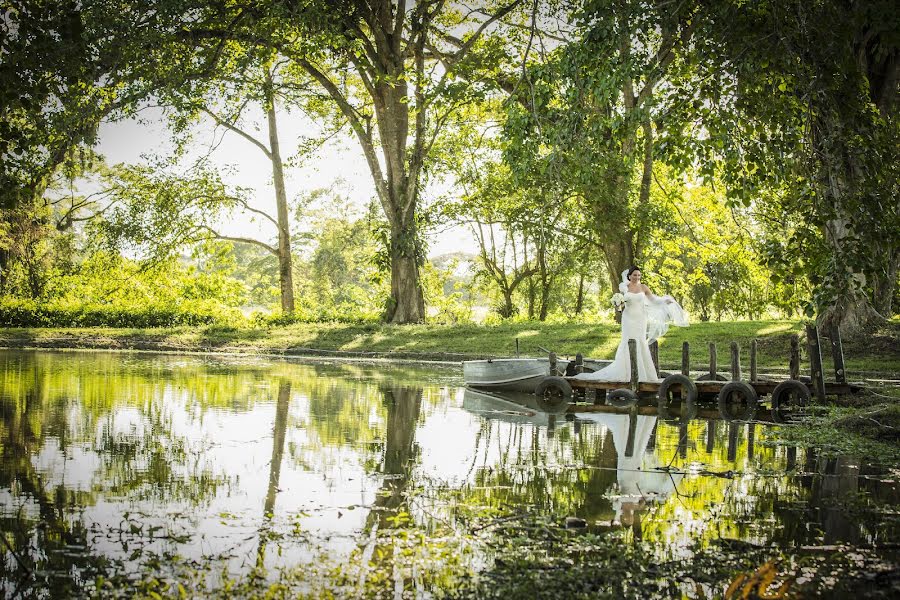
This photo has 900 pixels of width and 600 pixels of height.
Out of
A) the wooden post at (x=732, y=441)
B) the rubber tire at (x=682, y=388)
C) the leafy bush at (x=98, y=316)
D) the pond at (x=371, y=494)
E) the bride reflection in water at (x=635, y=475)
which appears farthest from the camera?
the leafy bush at (x=98, y=316)

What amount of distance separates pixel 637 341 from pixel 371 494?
34.5 ft

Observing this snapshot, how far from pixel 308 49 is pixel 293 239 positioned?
49.3 m

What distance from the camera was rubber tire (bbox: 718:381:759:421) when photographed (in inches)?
583

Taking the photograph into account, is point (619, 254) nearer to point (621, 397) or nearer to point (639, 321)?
point (639, 321)

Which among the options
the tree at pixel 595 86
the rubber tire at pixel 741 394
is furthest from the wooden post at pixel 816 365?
the tree at pixel 595 86

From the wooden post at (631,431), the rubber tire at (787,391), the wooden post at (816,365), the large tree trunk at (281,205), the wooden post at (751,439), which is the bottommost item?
the wooden post at (751,439)

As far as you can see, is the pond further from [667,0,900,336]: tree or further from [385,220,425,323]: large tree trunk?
[385,220,425,323]: large tree trunk

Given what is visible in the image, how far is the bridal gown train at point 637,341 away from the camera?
17125 millimetres

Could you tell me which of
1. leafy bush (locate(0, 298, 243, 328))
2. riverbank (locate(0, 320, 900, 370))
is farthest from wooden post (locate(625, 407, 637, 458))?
leafy bush (locate(0, 298, 243, 328))

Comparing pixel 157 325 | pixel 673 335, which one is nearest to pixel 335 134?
pixel 157 325

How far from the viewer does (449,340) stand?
98.3 feet

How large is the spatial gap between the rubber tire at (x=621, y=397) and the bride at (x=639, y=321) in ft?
1.76

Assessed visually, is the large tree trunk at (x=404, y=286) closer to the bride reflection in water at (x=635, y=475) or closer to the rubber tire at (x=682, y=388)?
the rubber tire at (x=682, y=388)

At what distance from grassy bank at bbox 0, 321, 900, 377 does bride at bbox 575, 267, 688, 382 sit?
6361 millimetres
